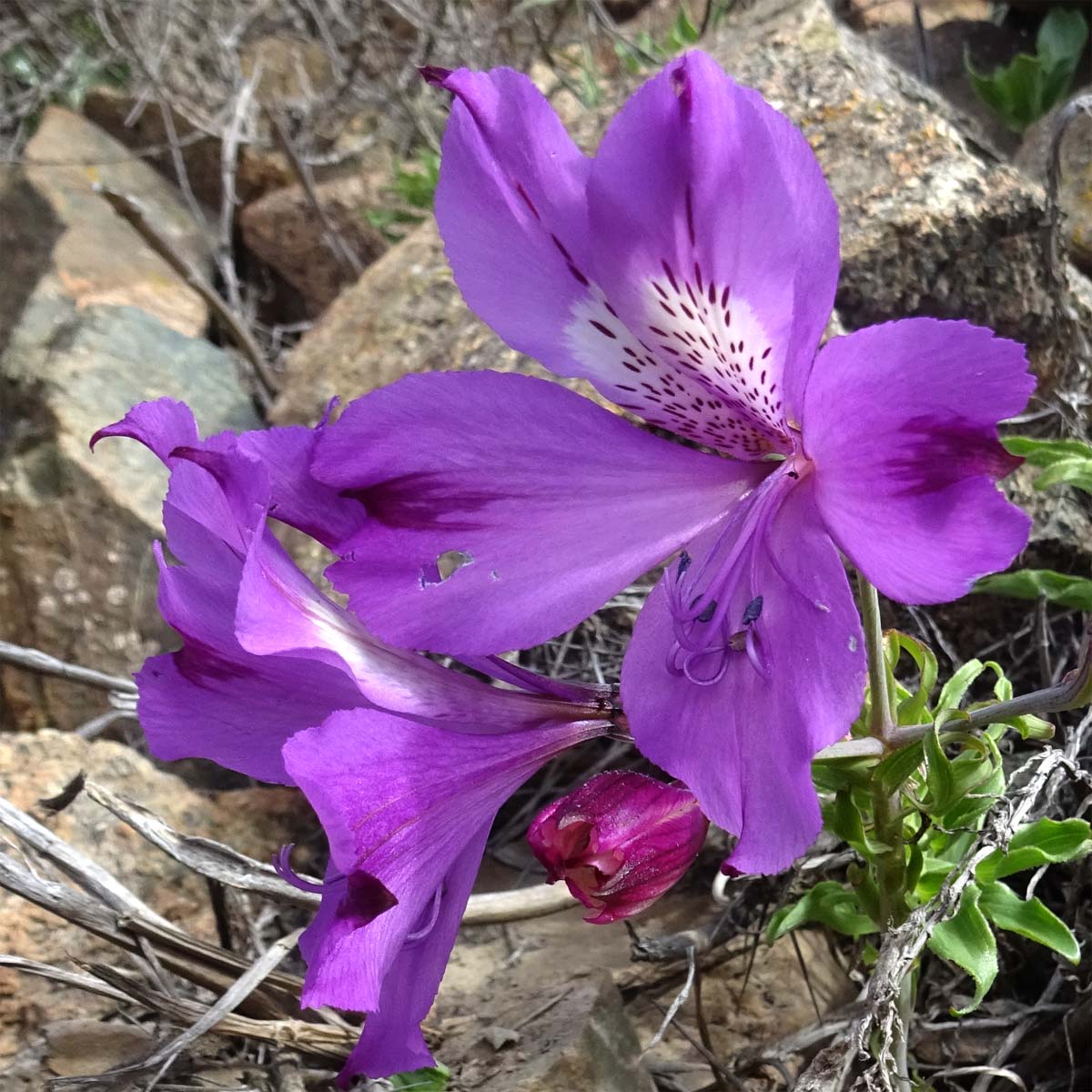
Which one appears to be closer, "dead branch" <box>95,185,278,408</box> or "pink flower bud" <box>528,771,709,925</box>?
"pink flower bud" <box>528,771,709,925</box>

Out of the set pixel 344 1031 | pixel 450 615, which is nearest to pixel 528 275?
pixel 450 615

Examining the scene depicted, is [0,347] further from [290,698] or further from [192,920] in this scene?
[290,698]

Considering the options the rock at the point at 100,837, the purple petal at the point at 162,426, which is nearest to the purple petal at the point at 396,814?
the purple petal at the point at 162,426

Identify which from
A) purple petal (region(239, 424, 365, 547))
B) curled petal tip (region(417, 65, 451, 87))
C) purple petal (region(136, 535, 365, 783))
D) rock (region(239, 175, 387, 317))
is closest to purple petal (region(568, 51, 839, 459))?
curled petal tip (region(417, 65, 451, 87))

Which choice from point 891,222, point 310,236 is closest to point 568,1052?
point 891,222

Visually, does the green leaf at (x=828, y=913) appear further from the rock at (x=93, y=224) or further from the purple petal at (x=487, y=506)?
the rock at (x=93, y=224)

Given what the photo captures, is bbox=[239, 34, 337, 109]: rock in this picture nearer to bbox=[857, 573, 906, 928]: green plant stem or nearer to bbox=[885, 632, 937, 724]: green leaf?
bbox=[885, 632, 937, 724]: green leaf
